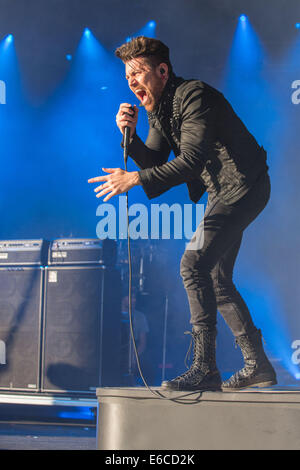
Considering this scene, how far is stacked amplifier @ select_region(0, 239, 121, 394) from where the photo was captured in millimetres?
4086

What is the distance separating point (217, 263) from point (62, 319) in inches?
90.8

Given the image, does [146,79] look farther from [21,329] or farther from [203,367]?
[21,329]

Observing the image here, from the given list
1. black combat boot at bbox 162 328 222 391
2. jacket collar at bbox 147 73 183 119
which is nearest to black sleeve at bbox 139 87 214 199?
jacket collar at bbox 147 73 183 119

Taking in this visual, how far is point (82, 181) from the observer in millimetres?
6027

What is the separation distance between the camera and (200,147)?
1897mm

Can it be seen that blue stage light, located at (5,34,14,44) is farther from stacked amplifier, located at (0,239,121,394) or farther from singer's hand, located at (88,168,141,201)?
singer's hand, located at (88,168,141,201)

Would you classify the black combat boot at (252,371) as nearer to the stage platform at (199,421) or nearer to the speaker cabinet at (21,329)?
the stage platform at (199,421)

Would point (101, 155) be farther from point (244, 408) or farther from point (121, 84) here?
point (244, 408)

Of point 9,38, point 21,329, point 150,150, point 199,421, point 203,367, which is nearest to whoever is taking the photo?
point 199,421

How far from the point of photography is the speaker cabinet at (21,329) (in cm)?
418

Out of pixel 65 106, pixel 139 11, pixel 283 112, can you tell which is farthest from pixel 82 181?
pixel 283 112

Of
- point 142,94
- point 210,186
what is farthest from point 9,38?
point 210,186

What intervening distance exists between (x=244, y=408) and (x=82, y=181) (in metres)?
4.62

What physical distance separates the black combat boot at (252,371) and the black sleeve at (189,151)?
0.69 meters
